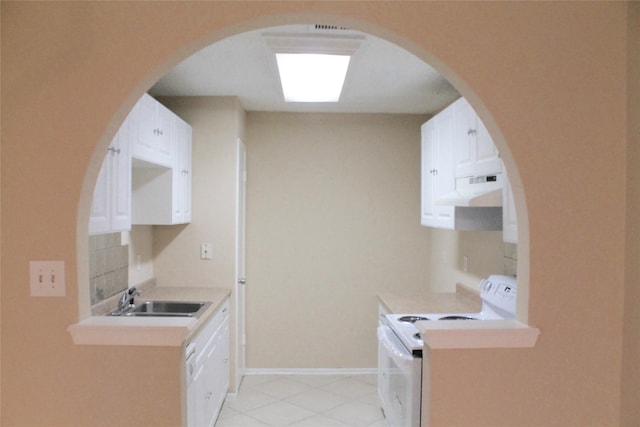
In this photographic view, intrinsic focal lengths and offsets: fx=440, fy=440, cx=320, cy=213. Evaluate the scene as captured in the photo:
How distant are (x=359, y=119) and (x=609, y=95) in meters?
2.85

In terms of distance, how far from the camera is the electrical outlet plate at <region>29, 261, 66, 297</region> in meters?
1.49

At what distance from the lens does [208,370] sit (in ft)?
9.43

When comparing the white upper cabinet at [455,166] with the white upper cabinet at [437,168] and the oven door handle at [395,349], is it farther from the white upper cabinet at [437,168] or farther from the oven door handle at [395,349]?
the oven door handle at [395,349]

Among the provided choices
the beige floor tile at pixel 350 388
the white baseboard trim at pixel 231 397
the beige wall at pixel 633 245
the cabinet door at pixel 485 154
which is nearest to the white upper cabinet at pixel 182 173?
the white baseboard trim at pixel 231 397

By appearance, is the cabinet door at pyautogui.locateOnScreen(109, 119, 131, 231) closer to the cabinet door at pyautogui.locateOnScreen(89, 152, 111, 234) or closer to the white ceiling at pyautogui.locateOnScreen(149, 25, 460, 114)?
the cabinet door at pyautogui.locateOnScreen(89, 152, 111, 234)

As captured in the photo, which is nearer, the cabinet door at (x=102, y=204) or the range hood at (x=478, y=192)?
the cabinet door at (x=102, y=204)

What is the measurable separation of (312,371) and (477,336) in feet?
9.97

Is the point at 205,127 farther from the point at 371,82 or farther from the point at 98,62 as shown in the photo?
the point at 98,62

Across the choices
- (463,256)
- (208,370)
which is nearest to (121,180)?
(208,370)

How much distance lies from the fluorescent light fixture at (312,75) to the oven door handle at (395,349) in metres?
1.69

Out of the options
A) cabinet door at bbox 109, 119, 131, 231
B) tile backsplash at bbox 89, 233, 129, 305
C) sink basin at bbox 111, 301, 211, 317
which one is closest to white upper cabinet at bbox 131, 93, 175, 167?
cabinet door at bbox 109, 119, 131, 231

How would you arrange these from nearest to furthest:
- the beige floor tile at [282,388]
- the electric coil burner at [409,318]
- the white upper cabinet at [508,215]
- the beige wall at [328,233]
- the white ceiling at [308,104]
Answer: the white upper cabinet at [508,215], the white ceiling at [308,104], the electric coil burner at [409,318], the beige floor tile at [282,388], the beige wall at [328,233]

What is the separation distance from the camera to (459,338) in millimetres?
1479

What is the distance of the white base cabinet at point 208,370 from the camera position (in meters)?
2.43
